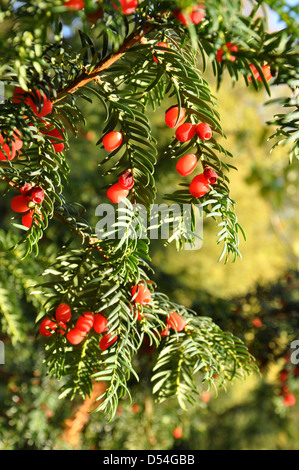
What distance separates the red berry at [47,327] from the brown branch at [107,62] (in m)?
0.15

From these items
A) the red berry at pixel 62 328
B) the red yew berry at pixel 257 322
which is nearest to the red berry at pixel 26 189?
the red berry at pixel 62 328

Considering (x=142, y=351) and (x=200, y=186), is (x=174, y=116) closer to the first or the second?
(x=200, y=186)

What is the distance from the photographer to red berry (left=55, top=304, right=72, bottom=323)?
314mm

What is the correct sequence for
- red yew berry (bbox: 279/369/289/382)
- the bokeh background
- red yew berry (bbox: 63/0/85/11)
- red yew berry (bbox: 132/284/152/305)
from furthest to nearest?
1. red yew berry (bbox: 279/369/289/382)
2. the bokeh background
3. red yew berry (bbox: 132/284/152/305)
4. red yew berry (bbox: 63/0/85/11)

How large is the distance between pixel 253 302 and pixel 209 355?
0.48 meters

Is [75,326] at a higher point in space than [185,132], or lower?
lower

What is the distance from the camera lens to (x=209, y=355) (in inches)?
13.5

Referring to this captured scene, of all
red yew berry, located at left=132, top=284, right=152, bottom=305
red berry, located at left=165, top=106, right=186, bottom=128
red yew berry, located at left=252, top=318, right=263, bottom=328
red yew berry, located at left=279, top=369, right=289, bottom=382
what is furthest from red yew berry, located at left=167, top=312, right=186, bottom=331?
red yew berry, located at left=279, top=369, right=289, bottom=382

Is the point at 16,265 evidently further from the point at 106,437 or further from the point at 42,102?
the point at 106,437

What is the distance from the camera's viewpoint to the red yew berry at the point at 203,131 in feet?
0.89

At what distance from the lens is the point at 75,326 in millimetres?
316

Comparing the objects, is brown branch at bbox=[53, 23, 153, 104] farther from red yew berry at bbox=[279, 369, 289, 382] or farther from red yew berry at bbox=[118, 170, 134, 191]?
red yew berry at bbox=[279, 369, 289, 382]

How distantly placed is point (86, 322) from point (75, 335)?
1cm

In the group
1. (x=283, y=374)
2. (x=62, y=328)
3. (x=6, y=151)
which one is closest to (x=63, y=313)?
(x=62, y=328)
